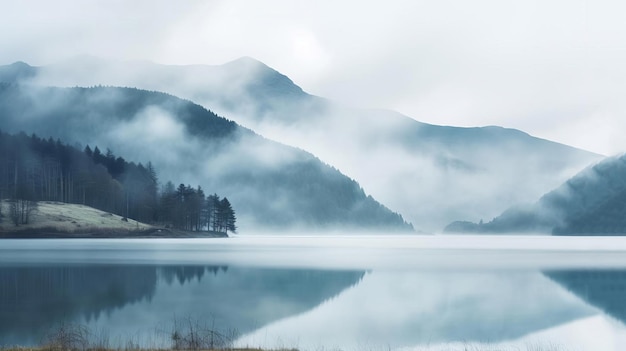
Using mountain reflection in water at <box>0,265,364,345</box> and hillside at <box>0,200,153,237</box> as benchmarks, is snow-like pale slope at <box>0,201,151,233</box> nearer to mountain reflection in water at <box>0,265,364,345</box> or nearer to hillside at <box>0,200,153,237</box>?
hillside at <box>0,200,153,237</box>

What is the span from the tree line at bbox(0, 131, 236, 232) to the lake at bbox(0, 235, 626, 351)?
341 feet

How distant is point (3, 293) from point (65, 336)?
19.6m

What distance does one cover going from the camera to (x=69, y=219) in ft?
440

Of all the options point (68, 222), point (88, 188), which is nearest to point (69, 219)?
point (68, 222)

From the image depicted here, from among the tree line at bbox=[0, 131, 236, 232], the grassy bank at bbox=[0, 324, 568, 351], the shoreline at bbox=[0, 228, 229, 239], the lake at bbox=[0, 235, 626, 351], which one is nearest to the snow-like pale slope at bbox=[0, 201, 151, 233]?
the shoreline at bbox=[0, 228, 229, 239]

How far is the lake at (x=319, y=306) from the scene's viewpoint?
2723 cm

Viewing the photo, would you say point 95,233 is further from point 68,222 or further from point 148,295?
point 148,295

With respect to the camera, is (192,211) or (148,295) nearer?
(148,295)

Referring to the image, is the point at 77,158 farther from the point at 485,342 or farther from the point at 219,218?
the point at 485,342

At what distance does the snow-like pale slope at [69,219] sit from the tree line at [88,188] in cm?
645

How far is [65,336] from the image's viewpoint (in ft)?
67.0

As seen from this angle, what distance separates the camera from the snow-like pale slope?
Answer: 131625mm

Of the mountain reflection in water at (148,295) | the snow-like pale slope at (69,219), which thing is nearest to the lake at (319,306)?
the mountain reflection in water at (148,295)

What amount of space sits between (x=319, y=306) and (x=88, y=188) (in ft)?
453
